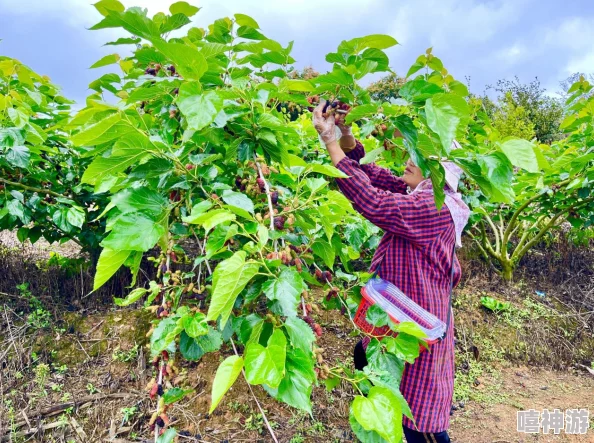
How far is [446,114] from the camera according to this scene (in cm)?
76

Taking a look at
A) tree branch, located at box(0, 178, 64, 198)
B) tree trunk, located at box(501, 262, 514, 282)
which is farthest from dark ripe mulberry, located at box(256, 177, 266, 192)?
tree trunk, located at box(501, 262, 514, 282)

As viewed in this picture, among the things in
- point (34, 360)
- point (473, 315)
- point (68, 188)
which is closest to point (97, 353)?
point (34, 360)

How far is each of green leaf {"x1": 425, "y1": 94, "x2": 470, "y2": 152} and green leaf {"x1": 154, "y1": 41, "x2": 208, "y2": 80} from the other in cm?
45

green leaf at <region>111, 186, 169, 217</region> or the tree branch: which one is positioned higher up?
the tree branch

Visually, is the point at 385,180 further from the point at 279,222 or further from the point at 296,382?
the point at 296,382

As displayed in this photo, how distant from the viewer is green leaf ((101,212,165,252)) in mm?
761

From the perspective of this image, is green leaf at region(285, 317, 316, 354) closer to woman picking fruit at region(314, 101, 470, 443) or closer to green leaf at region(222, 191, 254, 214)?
green leaf at region(222, 191, 254, 214)

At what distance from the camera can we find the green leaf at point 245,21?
3.49 ft

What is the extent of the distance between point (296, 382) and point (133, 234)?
0.42 meters

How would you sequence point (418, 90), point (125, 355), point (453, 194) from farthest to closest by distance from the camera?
point (125, 355) < point (453, 194) < point (418, 90)

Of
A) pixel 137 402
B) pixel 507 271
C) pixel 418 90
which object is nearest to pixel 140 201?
pixel 418 90

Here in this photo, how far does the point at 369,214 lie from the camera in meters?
1.34

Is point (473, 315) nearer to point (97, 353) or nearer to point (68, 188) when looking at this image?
point (97, 353)

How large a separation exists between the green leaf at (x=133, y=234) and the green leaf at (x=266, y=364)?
0.96ft
